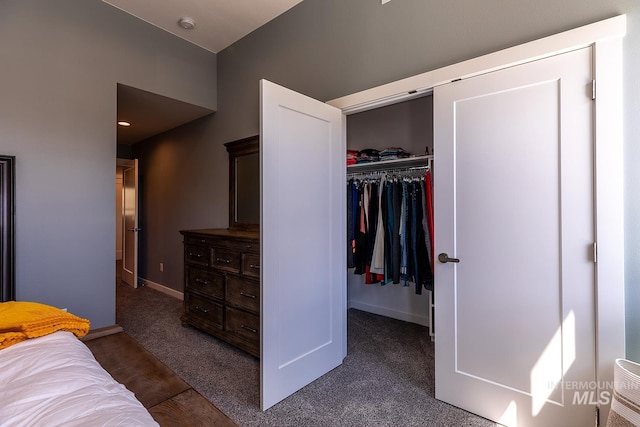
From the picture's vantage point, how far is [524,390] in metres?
1.68

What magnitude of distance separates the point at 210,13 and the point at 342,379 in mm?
3296

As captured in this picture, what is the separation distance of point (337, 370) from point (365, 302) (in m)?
1.43

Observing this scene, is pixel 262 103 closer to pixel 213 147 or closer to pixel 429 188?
pixel 429 188

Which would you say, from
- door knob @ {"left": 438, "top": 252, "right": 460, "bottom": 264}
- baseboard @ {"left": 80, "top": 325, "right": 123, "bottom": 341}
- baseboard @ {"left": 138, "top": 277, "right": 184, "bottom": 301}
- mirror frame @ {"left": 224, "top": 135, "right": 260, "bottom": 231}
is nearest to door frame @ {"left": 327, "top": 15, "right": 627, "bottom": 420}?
door knob @ {"left": 438, "top": 252, "right": 460, "bottom": 264}

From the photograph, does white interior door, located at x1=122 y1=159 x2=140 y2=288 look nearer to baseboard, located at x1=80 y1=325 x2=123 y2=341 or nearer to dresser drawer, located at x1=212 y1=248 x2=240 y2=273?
baseboard, located at x1=80 y1=325 x2=123 y2=341

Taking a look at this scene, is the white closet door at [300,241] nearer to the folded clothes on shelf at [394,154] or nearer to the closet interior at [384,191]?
the closet interior at [384,191]

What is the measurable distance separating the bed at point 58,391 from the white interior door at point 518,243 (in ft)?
5.50

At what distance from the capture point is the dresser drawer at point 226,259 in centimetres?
258

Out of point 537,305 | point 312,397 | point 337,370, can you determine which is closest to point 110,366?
point 312,397

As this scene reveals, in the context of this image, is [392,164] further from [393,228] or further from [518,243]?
[518,243]

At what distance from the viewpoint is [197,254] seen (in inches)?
118

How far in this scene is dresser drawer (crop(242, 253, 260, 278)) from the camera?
2402 mm

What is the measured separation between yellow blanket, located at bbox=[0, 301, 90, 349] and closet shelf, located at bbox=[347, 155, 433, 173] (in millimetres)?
2534

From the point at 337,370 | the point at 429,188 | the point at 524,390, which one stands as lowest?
the point at 337,370
